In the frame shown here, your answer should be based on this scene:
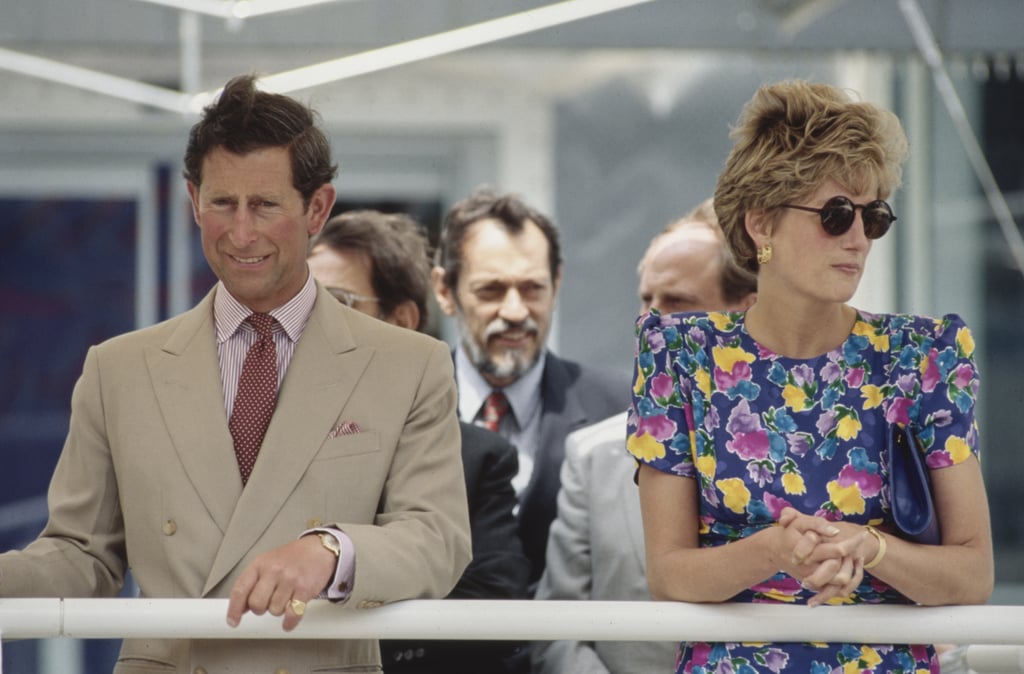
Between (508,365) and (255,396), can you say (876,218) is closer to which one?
(255,396)

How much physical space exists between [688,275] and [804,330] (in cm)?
97

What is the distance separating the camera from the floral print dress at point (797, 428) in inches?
79.6

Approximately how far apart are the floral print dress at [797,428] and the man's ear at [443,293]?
1488 millimetres

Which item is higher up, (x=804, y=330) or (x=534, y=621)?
(x=804, y=330)

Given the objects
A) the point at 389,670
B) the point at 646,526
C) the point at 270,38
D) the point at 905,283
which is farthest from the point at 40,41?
the point at 905,283

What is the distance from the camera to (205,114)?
215 centimetres

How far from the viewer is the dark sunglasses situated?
205 centimetres

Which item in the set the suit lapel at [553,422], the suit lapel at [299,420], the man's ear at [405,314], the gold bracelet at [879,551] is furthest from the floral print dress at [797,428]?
the man's ear at [405,314]

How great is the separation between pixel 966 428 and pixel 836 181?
0.38 m

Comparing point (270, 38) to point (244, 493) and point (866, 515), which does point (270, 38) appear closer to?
point (244, 493)

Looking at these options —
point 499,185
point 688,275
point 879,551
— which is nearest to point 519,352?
point 688,275

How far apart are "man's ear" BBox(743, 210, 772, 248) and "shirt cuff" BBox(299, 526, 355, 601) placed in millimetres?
745

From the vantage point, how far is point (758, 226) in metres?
2.15

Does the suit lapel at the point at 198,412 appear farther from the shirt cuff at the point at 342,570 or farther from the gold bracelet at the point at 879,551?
the gold bracelet at the point at 879,551
